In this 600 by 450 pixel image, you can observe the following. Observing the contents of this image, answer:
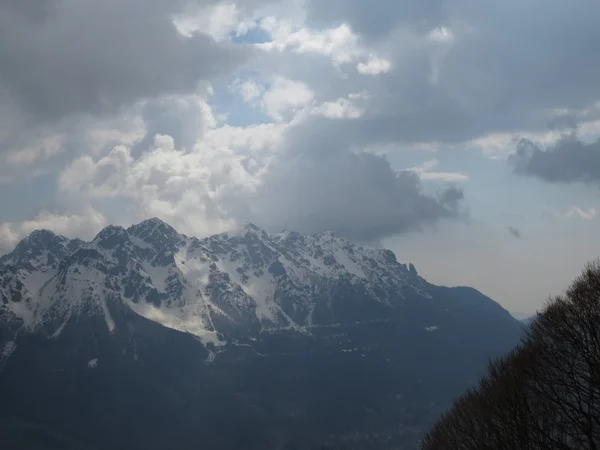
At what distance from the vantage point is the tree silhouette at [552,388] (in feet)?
137

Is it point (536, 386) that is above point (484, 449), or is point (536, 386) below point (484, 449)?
above

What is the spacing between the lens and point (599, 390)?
4256 cm

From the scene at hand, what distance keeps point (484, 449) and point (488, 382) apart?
32.2 ft

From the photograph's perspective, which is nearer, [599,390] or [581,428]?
[581,428]

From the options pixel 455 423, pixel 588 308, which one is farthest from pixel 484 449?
pixel 588 308

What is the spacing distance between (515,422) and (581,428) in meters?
8.68

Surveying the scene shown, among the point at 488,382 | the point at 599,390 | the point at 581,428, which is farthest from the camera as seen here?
the point at 488,382

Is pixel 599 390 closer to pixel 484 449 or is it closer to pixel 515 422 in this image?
pixel 515 422

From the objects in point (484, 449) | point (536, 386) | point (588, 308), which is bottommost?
point (484, 449)

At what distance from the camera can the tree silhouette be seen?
137 ft

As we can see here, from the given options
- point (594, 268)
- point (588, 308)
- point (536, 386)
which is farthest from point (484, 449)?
point (594, 268)

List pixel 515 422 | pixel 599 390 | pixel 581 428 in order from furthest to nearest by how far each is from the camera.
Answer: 1. pixel 515 422
2. pixel 599 390
3. pixel 581 428

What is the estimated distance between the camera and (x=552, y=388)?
143 feet

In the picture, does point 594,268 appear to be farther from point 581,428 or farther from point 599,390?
point 581,428
